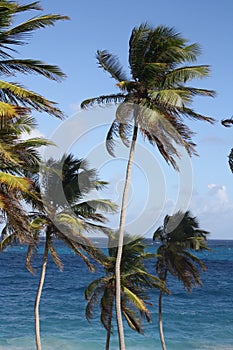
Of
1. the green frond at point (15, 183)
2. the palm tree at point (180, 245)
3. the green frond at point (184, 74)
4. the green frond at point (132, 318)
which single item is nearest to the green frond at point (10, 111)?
the green frond at point (15, 183)

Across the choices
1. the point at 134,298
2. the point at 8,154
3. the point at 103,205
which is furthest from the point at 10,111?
the point at 134,298

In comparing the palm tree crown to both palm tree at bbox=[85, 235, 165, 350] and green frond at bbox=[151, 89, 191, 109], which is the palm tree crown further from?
palm tree at bbox=[85, 235, 165, 350]

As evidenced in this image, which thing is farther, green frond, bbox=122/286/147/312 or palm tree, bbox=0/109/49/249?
green frond, bbox=122/286/147/312

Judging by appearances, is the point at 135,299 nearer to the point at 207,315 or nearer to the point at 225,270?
the point at 207,315

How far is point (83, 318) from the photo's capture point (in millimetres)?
57688

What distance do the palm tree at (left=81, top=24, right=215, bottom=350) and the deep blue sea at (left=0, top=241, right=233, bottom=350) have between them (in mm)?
29479

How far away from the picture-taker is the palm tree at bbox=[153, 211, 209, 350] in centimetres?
2982

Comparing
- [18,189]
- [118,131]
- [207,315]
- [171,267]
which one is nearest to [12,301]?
[207,315]

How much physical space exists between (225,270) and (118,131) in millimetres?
99670

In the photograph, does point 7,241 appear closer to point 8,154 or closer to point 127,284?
point 127,284

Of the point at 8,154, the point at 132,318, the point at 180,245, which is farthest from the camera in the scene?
the point at 180,245

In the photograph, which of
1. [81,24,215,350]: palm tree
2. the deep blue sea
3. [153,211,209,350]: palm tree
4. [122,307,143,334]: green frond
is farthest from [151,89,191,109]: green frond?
the deep blue sea

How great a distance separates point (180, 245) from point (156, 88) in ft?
45.6

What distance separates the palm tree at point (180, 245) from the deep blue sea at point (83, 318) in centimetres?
1664
